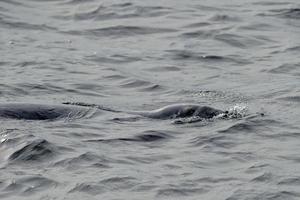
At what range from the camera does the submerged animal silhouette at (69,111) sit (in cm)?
1295

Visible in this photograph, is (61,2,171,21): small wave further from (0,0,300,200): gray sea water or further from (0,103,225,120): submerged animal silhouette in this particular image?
(0,103,225,120): submerged animal silhouette

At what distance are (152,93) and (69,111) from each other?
2.24 metres

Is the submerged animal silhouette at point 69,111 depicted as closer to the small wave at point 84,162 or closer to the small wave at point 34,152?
the small wave at point 34,152

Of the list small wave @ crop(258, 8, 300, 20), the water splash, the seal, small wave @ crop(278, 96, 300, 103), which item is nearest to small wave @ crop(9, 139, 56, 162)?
the seal

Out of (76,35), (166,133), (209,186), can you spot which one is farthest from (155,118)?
(76,35)

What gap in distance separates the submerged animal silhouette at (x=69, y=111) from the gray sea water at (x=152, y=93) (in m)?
0.16

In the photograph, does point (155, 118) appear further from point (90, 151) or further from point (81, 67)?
point (81, 67)

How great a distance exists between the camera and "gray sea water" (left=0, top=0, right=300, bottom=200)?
34.2 ft

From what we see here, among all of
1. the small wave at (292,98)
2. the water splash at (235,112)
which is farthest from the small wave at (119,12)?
the water splash at (235,112)

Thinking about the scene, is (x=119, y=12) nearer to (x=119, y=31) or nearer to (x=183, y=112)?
(x=119, y=31)

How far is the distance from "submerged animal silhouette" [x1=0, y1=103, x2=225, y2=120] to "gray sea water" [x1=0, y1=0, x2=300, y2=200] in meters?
0.16

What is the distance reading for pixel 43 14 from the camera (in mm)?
21047

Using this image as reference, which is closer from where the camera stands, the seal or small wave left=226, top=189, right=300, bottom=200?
small wave left=226, top=189, right=300, bottom=200

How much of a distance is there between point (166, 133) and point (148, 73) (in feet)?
13.1
